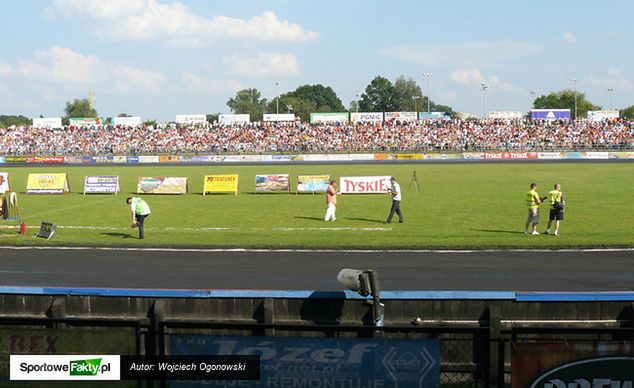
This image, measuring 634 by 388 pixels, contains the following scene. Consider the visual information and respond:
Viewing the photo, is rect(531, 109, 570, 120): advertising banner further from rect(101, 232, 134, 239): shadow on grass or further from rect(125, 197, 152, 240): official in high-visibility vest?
rect(125, 197, 152, 240): official in high-visibility vest

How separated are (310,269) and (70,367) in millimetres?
10977

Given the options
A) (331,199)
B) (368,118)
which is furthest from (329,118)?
(331,199)

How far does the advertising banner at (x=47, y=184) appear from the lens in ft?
129

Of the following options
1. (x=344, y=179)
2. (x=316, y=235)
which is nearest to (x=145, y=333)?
(x=316, y=235)

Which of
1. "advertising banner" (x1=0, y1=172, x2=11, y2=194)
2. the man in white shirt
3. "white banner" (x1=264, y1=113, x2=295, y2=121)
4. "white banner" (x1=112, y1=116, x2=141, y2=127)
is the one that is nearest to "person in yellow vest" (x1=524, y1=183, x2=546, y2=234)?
the man in white shirt

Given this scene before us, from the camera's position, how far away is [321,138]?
89.2 m

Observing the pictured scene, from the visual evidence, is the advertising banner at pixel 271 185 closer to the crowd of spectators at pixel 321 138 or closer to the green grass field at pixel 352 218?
the green grass field at pixel 352 218

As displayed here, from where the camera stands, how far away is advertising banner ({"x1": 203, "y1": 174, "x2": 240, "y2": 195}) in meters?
38.7

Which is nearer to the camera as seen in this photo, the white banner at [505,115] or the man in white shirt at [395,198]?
the man in white shirt at [395,198]

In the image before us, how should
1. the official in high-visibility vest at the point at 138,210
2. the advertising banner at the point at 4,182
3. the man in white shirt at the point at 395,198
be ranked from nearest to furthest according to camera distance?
1. the official in high-visibility vest at the point at 138,210
2. the man in white shirt at the point at 395,198
3. the advertising banner at the point at 4,182

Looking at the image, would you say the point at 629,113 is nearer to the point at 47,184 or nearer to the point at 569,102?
the point at 569,102

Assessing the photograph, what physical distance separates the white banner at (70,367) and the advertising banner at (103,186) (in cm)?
3232

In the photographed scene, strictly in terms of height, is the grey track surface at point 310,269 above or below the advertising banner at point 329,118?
below

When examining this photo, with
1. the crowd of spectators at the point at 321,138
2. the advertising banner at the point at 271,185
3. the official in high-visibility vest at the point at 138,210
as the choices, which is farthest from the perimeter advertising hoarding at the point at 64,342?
the crowd of spectators at the point at 321,138
